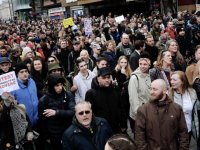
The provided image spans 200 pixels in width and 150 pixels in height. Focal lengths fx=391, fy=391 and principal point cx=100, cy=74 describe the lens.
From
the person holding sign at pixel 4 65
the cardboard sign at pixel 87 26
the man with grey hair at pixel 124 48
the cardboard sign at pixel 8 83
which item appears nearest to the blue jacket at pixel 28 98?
the cardboard sign at pixel 8 83

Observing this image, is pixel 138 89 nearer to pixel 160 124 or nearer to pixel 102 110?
pixel 102 110

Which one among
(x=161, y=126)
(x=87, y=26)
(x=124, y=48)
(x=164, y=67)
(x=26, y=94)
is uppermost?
(x=87, y=26)

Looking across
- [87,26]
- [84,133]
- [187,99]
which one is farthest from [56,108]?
[87,26]

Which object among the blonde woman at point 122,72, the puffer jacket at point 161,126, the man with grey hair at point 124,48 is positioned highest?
the man with grey hair at point 124,48

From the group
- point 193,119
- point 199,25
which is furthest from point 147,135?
point 199,25

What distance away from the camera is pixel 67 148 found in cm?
396

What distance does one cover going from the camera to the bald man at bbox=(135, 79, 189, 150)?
435 centimetres

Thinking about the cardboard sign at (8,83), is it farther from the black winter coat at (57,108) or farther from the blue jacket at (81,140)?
the blue jacket at (81,140)

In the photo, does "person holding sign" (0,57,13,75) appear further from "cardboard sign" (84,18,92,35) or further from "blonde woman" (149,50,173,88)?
"cardboard sign" (84,18,92,35)

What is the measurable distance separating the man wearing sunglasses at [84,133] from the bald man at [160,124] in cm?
57

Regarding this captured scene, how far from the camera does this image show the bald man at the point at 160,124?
4.35m

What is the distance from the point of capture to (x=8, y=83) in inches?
212

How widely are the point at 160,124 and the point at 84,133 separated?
3.07ft

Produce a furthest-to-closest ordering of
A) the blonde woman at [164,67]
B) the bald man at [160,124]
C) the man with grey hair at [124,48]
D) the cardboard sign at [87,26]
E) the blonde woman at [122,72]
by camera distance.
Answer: the cardboard sign at [87,26] → the man with grey hair at [124,48] → the blonde woman at [122,72] → the blonde woman at [164,67] → the bald man at [160,124]
